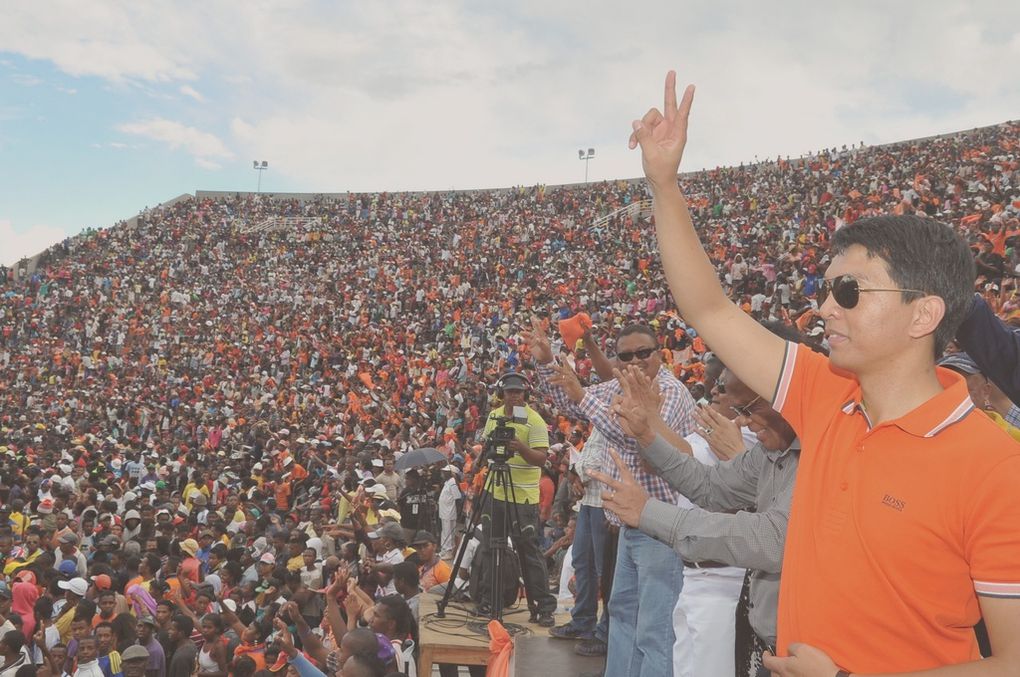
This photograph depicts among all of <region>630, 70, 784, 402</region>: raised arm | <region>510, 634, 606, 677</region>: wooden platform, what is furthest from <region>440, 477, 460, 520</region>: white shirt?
<region>630, 70, 784, 402</region>: raised arm

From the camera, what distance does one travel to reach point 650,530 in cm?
190

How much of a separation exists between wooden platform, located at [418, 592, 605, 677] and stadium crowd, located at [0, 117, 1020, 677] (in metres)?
0.13

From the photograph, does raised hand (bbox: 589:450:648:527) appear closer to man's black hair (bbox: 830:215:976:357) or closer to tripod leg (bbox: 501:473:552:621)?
man's black hair (bbox: 830:215:976:357)

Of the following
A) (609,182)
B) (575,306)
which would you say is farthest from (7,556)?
(609,182)

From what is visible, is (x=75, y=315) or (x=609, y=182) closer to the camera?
(x=75, y=315)

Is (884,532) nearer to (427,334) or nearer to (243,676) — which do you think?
(243,676)

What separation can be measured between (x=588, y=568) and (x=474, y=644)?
27.5 inches

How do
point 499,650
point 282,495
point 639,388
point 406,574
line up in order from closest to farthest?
point 639,388 < point 499,650 < point 406,574 < point 282,495

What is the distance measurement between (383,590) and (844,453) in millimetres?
4842

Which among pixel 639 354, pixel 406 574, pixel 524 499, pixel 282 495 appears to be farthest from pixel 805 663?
pixel 282 495

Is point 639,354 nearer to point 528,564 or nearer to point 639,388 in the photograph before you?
point 639,388

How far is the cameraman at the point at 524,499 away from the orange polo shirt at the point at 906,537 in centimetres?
332

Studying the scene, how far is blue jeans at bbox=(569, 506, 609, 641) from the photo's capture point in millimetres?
4297

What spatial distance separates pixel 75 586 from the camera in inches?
275
